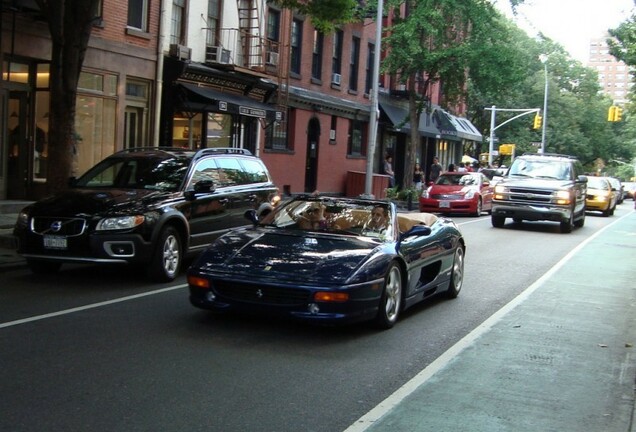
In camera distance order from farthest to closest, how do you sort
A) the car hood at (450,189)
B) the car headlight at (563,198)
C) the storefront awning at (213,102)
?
the car hood at (450,189)
the storefront awning at (213,102)
the car headlight at (563,198)

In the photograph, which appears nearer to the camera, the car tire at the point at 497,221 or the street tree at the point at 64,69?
the street tree at the point at 64,69

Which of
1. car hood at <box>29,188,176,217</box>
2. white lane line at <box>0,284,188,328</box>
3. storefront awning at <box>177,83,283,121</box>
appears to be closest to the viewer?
white lane line at <box>0,284,188,328</box>

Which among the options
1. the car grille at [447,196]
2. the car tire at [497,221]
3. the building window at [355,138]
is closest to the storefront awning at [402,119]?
the building window at [355,138]

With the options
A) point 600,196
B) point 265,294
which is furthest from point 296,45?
point 265,294

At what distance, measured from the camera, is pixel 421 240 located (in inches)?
351

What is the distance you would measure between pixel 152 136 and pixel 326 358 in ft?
54.3

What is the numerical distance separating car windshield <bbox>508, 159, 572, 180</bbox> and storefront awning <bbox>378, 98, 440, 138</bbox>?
12.5 m

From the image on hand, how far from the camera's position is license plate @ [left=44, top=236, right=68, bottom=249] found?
9773mm

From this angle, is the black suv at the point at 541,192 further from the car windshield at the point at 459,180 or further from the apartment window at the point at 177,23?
the apartment window at the point at 177,23

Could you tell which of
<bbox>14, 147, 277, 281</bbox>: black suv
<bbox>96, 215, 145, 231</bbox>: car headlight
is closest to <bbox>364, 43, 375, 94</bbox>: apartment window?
<bbox>14, 147, 277, 281</bbox>: black suv

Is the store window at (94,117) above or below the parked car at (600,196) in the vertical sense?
above

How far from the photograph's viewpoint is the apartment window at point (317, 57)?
102 ft

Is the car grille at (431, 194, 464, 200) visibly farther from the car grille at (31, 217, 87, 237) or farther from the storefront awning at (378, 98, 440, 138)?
the car grille at (31, 217, 87, 237)

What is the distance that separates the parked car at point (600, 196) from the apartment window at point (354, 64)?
11040 mm
